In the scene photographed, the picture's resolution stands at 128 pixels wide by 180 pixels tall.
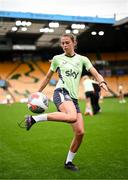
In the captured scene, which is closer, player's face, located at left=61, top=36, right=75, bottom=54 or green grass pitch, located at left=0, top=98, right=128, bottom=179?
green grass pitch, located at left=0, top=98, right=128, bottom=179

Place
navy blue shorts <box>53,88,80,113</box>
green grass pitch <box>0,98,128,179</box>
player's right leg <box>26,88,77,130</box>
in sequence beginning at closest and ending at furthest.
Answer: player's right leg <box>26,88,77,130</box> < green grass pitch <box>0,98,128,179</box> < navy blue shorts <box>53,88,80,113</box>

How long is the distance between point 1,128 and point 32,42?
27180 millimetres

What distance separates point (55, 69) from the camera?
237 inches

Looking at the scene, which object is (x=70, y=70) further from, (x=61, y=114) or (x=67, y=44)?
(x=61, y=114)

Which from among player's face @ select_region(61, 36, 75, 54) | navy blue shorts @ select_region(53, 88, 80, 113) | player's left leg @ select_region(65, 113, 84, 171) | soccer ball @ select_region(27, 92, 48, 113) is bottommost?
player's left leg @ select_region(65, 113, 84, 171)

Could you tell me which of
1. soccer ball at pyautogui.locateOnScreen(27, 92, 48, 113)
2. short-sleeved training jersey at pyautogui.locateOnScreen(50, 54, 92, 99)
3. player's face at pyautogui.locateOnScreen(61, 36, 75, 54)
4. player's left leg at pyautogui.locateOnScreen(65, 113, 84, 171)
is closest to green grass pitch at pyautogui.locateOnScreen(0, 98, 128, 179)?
player's left leg at pyautogui.locateOnScreen(65, 113, 84, 171)

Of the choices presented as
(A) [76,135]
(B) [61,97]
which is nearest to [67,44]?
(B) [61,97]

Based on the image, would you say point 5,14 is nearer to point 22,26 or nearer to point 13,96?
point 22,26

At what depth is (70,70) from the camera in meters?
5.78

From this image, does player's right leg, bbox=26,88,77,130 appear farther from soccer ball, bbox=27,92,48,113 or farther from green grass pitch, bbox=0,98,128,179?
green grass pitch, bbox=0,98,128,179

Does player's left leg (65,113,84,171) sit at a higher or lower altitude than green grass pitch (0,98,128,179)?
higher

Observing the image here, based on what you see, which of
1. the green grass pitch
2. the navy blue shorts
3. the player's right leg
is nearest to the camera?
the player's right leg

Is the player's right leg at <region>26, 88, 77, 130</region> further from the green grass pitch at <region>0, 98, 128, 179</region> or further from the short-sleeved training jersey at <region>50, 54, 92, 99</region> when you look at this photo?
the green grass pitch at <region>0, 98, 128, 179</region>

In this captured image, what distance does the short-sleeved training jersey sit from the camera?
19.0 ft
